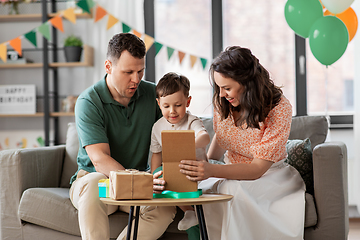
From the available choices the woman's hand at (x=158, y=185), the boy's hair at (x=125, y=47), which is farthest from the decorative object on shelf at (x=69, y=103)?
the woman's hand at (x=158, y=185)

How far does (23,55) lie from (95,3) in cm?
92

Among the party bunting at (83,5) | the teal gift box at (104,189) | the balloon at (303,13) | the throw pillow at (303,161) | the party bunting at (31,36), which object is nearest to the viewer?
the teal gift box at (104,189)

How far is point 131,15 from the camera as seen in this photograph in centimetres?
358

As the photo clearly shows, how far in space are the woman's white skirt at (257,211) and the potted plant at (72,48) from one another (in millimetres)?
2412

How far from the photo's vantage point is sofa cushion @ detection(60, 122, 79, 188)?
7.41 ft

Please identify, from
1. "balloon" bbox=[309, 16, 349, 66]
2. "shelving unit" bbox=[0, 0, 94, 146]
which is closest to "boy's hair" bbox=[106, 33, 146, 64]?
"balloon" bbox=[309, 16, 349, 66]

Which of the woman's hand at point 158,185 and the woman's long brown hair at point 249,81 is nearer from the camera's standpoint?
the woman's hand at point 158,185

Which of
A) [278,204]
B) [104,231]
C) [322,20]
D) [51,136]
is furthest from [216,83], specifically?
[51,136]

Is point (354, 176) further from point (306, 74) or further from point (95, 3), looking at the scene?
point (95, 3)

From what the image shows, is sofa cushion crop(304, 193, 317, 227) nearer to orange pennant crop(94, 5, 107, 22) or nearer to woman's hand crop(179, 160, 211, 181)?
woman's hand crop(179, 160, 211, 181)

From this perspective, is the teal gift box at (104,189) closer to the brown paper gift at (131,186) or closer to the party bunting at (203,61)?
the brown paper gift at (131,186)

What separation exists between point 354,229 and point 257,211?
1.57m

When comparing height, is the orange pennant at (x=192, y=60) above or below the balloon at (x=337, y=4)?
below

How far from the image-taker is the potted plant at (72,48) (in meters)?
3.56
